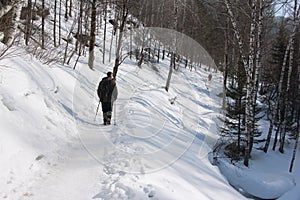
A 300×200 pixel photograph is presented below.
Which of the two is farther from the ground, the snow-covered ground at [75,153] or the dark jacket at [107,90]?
the dark jacket at [107,90]

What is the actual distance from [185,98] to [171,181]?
20408 millimetres

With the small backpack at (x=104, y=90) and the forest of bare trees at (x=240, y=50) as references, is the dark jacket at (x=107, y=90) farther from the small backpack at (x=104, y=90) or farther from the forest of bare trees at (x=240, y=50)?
the forest of bare trees at (x=240, y=50)

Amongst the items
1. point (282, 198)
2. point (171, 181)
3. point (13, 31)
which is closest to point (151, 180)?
point (171, 181)

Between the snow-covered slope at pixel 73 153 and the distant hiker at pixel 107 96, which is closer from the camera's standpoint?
the snow-covered slope at pixel 73 153

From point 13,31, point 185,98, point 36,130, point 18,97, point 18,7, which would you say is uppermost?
point 18,7

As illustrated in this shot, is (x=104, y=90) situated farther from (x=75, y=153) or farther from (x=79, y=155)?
(x=79, y=155)

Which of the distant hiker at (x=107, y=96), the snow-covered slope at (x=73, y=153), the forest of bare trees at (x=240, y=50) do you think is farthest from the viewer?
the forest of bare trees at (x=240, y=50)

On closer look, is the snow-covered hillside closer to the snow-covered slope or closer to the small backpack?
the snow-covered slope

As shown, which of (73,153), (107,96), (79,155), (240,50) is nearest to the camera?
(79,155)

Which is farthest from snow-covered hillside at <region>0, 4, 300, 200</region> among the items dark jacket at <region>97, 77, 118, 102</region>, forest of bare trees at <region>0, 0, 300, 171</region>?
forest of bare trees at <region>0, 0, 300, 171</region>

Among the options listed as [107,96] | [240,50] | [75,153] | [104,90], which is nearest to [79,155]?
[75,153]

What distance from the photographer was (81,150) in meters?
6.48

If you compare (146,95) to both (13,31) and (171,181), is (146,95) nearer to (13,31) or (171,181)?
(13,31)

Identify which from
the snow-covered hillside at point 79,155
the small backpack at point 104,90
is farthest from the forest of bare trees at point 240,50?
the small backpack at point 104,90
